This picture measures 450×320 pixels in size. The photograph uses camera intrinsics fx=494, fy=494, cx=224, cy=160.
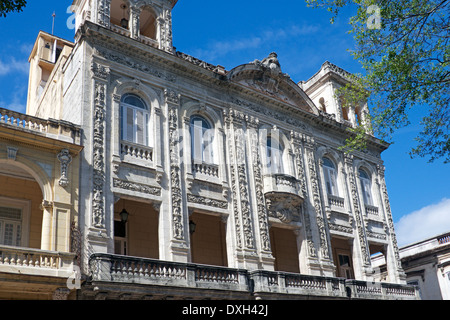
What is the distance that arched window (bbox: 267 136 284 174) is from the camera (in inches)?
877

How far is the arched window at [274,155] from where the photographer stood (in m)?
22.3

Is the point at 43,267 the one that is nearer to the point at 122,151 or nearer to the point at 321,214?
the point at 122,151

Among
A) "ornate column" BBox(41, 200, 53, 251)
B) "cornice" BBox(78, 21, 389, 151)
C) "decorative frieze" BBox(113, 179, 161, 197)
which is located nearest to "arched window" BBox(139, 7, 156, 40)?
"cornice" BBox(78, 21, 389, 151)

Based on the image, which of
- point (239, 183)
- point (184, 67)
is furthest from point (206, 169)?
point (184, 67)

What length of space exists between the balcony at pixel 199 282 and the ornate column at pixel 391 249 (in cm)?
498

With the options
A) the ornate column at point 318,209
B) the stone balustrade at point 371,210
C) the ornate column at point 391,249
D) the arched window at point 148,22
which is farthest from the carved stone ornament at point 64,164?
the ornate column at point 391,249

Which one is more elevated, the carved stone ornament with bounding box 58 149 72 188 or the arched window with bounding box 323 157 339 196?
the arched window with bounding box 323 157 339 196

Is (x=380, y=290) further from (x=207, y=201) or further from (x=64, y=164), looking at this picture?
(x=64, y=164)

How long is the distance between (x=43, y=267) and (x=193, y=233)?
24.8ft

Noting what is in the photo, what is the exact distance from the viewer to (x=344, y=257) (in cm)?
2609

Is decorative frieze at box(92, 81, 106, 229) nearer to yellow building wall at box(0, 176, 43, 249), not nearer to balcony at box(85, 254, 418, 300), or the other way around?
balcony at box(85, 254, 418, 300)

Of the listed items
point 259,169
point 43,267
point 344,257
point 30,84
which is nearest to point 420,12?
point 259,169

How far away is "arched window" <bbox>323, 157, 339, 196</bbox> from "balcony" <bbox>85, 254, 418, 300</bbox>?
513 cm

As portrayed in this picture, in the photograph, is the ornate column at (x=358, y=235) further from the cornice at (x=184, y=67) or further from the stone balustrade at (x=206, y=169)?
the stone balustrade at (x=206, y=169)
